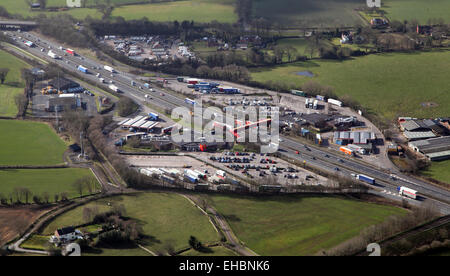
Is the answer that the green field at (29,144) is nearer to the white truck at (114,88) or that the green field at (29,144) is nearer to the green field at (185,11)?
the white truck at (114,88)

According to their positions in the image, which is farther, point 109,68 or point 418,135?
point 109,68

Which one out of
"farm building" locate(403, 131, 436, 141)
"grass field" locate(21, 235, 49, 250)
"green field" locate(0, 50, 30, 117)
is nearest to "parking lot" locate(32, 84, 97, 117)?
"green field" locate(0, 50, 30, 117)

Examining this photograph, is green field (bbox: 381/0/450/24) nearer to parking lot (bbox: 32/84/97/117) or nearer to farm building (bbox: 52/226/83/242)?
parking lot (bbox: 32/84/97/117)

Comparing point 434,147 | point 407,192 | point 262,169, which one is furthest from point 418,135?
point 262,169

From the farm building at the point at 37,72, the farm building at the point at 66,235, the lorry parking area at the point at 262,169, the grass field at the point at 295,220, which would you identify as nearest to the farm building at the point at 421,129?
the lorry parking area at the point at 262,169

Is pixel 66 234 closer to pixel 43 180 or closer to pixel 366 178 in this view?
pixel 43 180

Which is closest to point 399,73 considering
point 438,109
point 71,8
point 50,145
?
point 438,109
